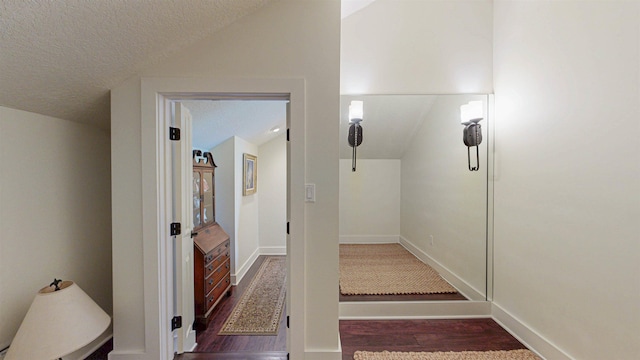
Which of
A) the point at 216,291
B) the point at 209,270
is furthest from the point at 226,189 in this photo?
the point at 216,291

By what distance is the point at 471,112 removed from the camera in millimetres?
2400

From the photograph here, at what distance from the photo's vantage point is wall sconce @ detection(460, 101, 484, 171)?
2.39 metres

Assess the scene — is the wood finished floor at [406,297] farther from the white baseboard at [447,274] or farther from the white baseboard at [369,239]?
the white baseboard at [369,239]

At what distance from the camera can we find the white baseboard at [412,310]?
2385mm

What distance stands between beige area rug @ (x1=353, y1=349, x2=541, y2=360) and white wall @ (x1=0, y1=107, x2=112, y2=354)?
2.10m

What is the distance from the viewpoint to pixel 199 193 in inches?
104

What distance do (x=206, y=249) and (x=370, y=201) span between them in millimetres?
1694

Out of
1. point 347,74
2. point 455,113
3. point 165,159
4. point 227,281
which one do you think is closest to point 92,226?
point 165,159

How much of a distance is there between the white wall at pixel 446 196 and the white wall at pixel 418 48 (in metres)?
0.25

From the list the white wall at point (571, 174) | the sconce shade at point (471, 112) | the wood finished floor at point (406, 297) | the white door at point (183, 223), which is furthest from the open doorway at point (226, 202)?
the white wall at point (571, 174)

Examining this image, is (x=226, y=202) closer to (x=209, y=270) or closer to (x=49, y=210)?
(x=209, y=270)

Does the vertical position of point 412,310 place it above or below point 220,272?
below

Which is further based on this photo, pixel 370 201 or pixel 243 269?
pixel 243 269

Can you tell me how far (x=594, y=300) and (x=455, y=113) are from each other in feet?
5.60
